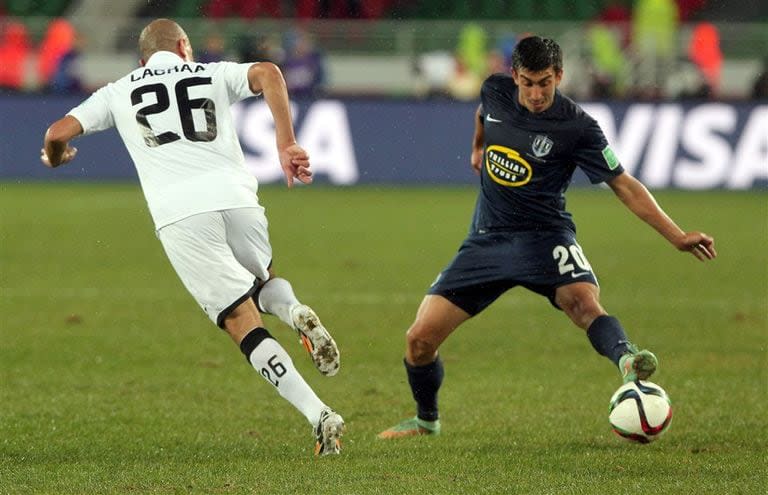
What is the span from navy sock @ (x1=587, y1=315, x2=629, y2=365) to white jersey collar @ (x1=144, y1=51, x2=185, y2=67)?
2.37m

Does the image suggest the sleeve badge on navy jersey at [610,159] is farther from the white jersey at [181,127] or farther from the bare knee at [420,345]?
the white jersey at [181,127]

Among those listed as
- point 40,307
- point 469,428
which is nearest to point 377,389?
point 469,428

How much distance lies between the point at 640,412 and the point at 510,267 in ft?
3.47

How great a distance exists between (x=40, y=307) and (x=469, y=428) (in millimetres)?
5366

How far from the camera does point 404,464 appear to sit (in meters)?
6.27

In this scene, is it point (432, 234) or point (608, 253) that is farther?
point (432, 234)

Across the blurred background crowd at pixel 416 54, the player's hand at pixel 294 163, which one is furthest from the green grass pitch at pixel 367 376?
the blurred background crowd at pixel 416 54

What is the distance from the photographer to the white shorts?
6.41 m

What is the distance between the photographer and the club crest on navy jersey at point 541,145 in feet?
22.3

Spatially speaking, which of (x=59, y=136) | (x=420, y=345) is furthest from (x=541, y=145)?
(x=59, y=136)

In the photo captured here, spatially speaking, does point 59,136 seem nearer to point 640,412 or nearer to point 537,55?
point 537,55

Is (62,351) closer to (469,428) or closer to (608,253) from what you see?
(469,428)

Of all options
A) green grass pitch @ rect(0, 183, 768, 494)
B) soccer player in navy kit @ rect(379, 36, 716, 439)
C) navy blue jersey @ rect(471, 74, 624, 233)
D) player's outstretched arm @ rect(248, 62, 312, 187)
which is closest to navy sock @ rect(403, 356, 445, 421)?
soccer player in navy kit @ rect(379, 36, 716, 439)

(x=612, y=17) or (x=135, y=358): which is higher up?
(x=135, y=358)
